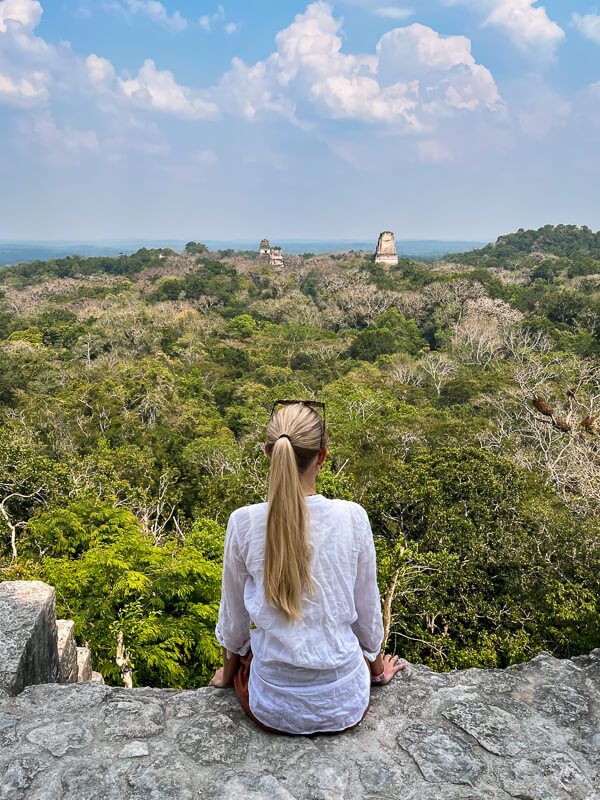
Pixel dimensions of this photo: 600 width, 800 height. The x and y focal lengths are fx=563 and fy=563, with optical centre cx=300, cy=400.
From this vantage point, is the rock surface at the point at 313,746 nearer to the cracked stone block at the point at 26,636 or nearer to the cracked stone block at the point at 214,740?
the cracked stone block at the point at 214,740

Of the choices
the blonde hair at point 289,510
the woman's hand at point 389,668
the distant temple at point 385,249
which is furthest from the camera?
the distant temple at point 385,249

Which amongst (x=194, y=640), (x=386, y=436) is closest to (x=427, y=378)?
(x=386, y=436)

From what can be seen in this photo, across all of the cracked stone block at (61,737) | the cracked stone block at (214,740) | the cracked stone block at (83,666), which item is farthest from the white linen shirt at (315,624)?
the cracked stone block at (83,666)

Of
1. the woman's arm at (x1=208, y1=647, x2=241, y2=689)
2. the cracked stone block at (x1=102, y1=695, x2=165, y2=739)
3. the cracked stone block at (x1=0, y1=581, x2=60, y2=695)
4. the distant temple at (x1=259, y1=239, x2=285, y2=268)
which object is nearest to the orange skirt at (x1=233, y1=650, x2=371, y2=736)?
the woman's arm at (x1=208, y1=647, x2=241, y2=689)

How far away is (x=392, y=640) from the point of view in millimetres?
8078

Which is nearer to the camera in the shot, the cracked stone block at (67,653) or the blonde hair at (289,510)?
the blonde hair at (289,510)

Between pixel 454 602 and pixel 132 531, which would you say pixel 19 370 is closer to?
pixel 132 531

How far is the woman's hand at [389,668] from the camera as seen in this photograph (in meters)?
2.59

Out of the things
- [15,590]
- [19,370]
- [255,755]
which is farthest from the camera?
[19,370]

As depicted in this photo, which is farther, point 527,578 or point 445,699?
point 527,578

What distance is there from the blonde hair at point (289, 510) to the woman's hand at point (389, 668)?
0.80 metres

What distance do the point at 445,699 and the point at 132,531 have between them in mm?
6433

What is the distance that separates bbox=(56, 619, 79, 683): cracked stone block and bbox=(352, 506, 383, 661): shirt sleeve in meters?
2.01

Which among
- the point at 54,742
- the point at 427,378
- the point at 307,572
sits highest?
the point at 307,572
